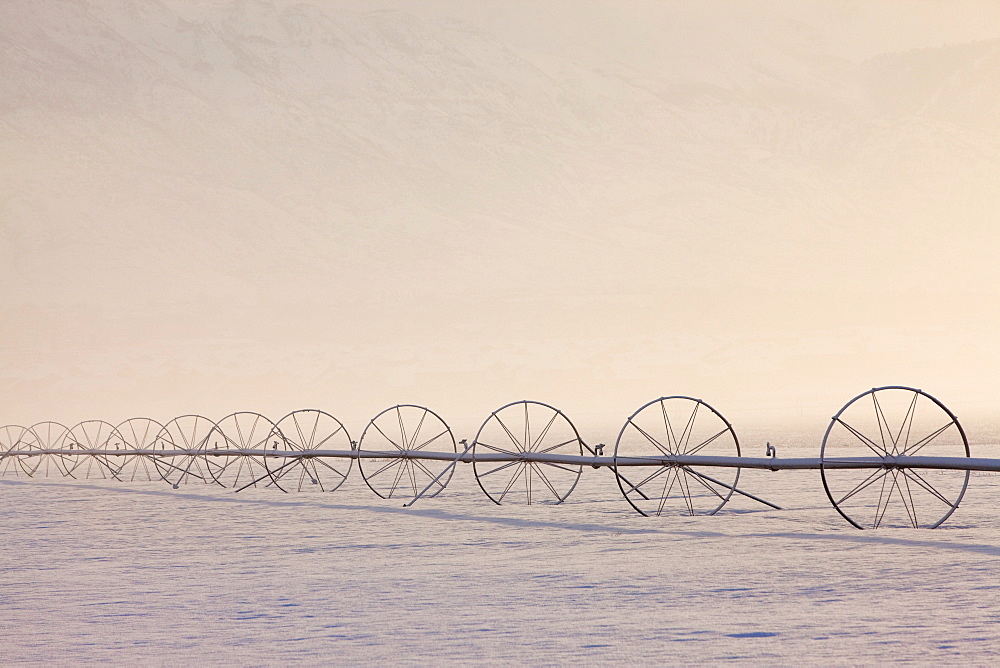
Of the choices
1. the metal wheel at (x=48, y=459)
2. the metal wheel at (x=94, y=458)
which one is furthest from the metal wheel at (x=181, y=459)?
the metal wheel at (x=48, y=459)

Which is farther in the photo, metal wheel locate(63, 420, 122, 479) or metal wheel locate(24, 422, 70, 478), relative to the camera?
metal wheel locate(24, 422, 70, 478)

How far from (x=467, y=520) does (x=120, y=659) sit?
396 inches

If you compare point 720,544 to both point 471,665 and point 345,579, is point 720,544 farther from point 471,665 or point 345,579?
point 471,665

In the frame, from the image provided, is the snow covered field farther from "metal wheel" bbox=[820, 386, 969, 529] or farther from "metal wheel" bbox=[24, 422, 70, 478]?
"metal wheel" bbox=[24, 422, 70, 478]

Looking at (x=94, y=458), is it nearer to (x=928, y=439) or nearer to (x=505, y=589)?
(x=928, y=439)

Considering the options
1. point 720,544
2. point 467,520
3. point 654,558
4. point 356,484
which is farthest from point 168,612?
point 356,484

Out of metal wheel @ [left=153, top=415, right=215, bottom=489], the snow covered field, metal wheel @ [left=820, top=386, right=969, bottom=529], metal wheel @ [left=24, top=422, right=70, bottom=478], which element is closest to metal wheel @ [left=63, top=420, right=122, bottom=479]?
metal wheel @ [left=24, top=422, right=70, bottom=478]

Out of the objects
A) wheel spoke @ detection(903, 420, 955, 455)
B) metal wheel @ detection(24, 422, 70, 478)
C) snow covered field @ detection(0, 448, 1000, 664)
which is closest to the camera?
snow covered field @ detection(0, 448, 1000, 664)

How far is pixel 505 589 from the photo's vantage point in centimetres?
1000

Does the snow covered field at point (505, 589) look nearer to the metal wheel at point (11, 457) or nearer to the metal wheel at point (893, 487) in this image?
the metal wheel at point (893, 487)

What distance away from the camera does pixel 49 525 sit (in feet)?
59.4

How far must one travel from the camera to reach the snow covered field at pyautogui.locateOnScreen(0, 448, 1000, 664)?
7.48m

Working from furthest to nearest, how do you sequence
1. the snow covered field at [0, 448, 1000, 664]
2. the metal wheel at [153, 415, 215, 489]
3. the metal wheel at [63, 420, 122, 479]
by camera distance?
the metal wheel at [63, 420, 122, 479]
the metal wheel at [153, 415, 215, 489]
the snow covered field at [0, 448, 1000, 664]

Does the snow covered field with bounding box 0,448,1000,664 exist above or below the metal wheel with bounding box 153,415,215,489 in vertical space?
below
